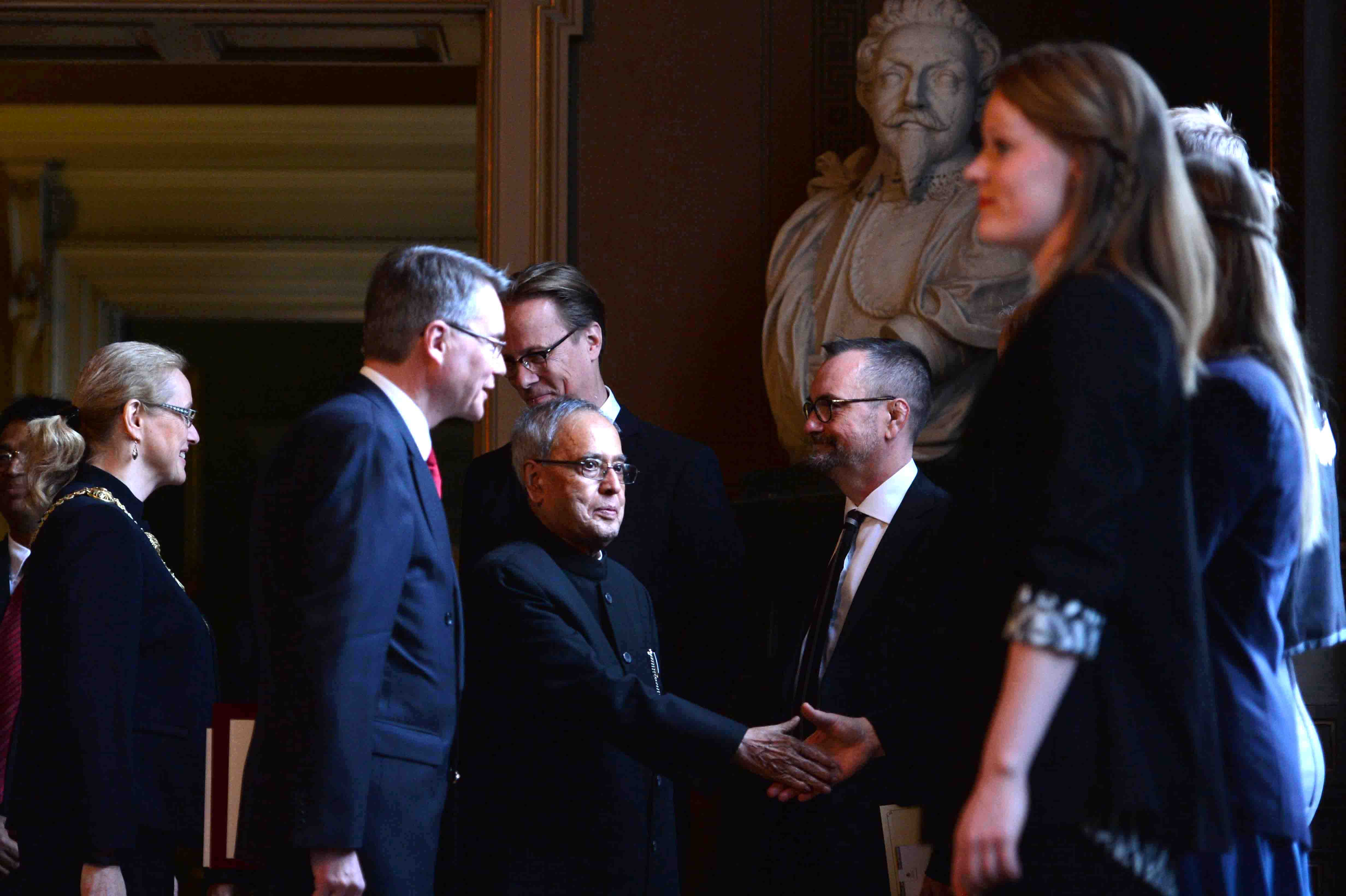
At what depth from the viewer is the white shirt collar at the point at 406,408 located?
243 centimetres

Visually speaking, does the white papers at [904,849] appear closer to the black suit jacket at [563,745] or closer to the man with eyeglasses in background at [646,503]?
the black suit jacket at [563,745]

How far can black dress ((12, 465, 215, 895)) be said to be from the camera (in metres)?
2.86

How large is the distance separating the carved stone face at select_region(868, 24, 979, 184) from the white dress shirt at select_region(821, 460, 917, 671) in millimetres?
1366

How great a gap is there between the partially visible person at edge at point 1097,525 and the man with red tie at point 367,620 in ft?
3.06

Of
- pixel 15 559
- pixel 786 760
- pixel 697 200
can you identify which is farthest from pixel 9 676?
pixel 697 200

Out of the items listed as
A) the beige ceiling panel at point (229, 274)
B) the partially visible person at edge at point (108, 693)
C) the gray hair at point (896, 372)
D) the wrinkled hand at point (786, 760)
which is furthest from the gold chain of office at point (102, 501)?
the beige ceiling panel at point (229, 274)

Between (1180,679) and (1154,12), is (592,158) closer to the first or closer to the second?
(1154,12)

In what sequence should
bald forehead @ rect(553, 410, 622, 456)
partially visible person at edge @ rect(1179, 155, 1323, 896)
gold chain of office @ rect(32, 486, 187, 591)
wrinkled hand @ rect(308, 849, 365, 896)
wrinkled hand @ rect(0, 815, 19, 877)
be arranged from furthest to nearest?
wrinkled hand @ rect(0, 815, 19, 877) → gold chain of office @ rect(32, 486, 187, 591) → bald forehead @ rect(553, 410, 622, 456) → wrinkled hand @ rect(308, 849, 365, 896) → partially visible person at edge @ rect(1179, 155, 1323, 896)

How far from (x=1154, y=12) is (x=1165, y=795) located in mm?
3475

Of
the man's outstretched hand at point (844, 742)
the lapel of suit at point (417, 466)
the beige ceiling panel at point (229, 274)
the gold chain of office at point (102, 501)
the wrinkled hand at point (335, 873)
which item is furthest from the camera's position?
the beige ceiling panel at point (229, 274)

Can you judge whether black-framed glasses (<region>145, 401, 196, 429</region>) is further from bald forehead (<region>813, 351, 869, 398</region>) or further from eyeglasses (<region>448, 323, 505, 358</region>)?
bald forehead (<region>813, 351, 869, 398</region>)

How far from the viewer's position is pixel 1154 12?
14.9ft

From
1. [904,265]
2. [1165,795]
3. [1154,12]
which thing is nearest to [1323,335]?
[904,265]

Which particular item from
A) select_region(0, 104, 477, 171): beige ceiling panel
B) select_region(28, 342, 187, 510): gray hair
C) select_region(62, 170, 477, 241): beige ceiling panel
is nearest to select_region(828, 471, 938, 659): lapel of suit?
select_region(28, 342, 187, 510): gray hair
